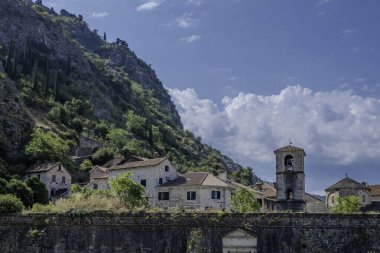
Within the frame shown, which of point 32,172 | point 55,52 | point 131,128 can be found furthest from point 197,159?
point 32,172

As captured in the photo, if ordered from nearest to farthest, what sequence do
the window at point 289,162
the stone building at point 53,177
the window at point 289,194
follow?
the window at point 289,194 → the window at point 289,162 → the stone building at point 53,177

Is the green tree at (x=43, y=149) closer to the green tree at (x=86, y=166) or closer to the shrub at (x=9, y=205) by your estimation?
the green tree at (x=86, y=166)

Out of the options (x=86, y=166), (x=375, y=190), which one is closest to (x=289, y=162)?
(x=375, y=190)

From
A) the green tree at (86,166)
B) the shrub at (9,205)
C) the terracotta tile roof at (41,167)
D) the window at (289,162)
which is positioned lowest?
the shrub at (9,205)

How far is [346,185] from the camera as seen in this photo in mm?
75750

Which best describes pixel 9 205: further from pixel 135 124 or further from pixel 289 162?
pixel 135 124

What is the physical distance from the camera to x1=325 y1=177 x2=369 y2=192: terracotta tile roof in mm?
74881

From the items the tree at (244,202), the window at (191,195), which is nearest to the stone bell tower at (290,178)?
the tree at (244,202)

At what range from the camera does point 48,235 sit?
32.0 metres

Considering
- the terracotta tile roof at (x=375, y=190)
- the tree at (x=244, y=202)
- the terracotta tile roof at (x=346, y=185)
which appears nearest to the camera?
the tree at (x=244, y=202)

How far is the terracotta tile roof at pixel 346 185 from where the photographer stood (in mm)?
74881

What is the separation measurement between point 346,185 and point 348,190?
0.92 m

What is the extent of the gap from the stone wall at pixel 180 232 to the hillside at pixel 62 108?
3189 centimetres

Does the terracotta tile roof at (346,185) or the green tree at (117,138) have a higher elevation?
the green tree at (117,138)
